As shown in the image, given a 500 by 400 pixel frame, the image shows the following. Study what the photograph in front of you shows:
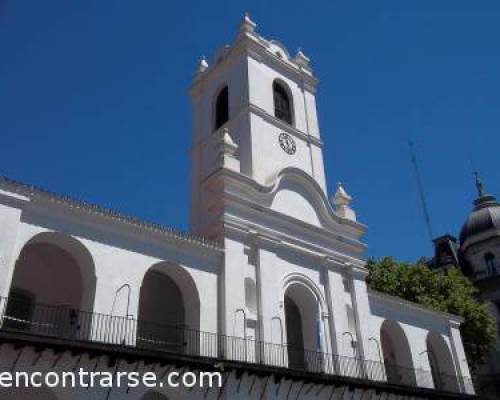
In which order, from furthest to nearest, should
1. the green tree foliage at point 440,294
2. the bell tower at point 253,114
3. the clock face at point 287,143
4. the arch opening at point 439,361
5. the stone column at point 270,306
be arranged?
the green tree foliage at point 440,294
the arch opening at point 439,361
the clock face at point 287,143
the bell tower at point 253,114
the stone column at point 270,306

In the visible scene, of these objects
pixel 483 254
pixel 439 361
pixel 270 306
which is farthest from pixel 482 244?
pixel 270 306

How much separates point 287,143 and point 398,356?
9.19 meters

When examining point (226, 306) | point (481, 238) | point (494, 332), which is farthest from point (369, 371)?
point (481, 238)

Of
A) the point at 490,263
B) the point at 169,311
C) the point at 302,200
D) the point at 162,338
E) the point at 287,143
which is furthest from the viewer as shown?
the point at 490,263

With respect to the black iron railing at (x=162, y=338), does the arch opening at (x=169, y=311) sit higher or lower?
higher

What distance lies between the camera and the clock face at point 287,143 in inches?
831

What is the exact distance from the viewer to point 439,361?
902 inches

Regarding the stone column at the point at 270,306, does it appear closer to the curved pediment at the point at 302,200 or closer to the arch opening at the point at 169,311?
the curved pediment at the point at 302,200

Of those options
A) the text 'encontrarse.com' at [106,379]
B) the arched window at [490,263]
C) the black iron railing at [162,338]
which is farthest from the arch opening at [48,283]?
the arched window at [490,263]

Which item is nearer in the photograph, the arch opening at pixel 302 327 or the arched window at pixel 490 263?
the arch opening at pixel 302 327

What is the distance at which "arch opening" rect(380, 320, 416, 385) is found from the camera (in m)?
20.2

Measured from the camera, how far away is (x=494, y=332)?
2794 cm

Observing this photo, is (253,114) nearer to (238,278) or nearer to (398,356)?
(238,278)

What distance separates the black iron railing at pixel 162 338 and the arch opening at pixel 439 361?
300cm
